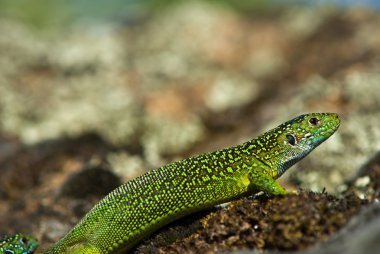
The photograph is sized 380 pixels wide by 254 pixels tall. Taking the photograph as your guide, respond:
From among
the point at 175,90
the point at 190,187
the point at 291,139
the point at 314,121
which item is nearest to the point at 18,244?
the point at 190,187

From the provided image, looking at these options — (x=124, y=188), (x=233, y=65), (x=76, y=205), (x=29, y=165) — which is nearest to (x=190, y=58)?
(x=233, y=65)

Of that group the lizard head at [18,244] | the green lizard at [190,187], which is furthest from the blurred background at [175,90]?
the green lizard at [190,187]

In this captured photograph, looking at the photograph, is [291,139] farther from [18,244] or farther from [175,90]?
[175,90]

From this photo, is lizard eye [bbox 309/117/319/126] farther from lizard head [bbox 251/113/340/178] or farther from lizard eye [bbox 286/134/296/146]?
lizard eye [bbox 286/134/296/146]

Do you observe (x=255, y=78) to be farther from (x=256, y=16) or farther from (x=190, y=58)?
(x=256, y=16)

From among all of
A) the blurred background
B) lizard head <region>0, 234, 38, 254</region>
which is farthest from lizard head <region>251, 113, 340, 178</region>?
lizard head <region>0, 234, 38, 254</region>

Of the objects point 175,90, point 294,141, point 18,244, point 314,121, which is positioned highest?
point 175,90
